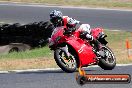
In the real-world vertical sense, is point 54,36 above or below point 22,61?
above

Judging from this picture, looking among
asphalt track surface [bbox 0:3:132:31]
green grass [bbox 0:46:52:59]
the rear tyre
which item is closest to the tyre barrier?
green grass [bbox 0:46:52:59]

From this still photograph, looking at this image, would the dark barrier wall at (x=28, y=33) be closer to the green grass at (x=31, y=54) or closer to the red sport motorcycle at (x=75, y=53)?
the green grass at (x=31, y=54)

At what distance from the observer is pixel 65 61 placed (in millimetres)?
13805

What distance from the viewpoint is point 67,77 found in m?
12.9

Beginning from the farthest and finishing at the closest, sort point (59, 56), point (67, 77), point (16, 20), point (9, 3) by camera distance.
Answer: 1. point (9, 3)
2. point (16, 20)
3. point (59, 56)
4. point (67, 77)

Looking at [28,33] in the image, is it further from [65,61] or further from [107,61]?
[65,61]

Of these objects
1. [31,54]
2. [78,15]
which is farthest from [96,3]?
[31,54]

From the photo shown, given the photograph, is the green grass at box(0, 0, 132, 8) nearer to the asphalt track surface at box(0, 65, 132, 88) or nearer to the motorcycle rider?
the motorcycle rider

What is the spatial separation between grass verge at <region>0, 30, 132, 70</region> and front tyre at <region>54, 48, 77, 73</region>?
1891 mm

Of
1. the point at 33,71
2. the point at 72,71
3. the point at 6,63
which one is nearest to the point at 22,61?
the point at 6,63

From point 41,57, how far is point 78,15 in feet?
35.6

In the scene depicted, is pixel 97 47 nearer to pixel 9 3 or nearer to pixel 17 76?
pixel 17 76

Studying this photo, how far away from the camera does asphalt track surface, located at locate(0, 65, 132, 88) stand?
11570 mm

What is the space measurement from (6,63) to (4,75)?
9.94ft
